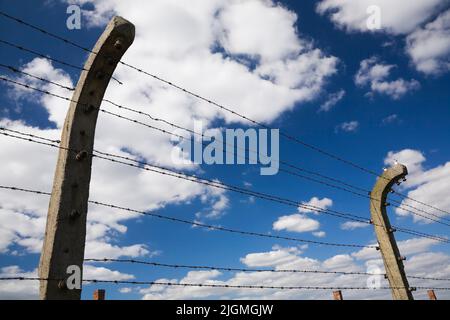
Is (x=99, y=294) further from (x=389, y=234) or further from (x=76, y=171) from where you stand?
(x=389, y=234)

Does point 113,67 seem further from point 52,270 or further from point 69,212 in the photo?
point 52,270

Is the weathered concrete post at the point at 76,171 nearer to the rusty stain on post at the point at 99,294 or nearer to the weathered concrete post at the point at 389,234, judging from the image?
the rusty stain on post at the point at 99,294

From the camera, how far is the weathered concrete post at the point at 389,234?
855 cm

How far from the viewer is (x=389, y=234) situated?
9.15 m

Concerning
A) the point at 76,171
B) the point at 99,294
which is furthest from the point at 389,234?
the point at 76,171

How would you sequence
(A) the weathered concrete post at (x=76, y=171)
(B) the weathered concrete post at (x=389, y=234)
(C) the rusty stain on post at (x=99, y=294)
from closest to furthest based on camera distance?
(A) the weathered concrete post at (x=76, y=171)
(C) the rusty stain on post at (x=99, y=294)
(B) the weathered concrete post at (x=389, y=234)

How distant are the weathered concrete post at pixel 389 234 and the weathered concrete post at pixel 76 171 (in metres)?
7.45

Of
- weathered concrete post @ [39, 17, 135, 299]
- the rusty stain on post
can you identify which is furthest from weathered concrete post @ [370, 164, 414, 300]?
weathered concrete post @ [39, 17, 135, 299]

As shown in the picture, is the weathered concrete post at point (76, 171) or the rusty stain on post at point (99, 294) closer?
the weathered concrete post at point (76, 171)

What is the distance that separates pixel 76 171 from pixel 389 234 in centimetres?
785

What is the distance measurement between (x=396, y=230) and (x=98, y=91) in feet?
25.9

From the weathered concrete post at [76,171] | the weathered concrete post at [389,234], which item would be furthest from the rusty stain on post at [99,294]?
the weathered concrete post at [389,234]
